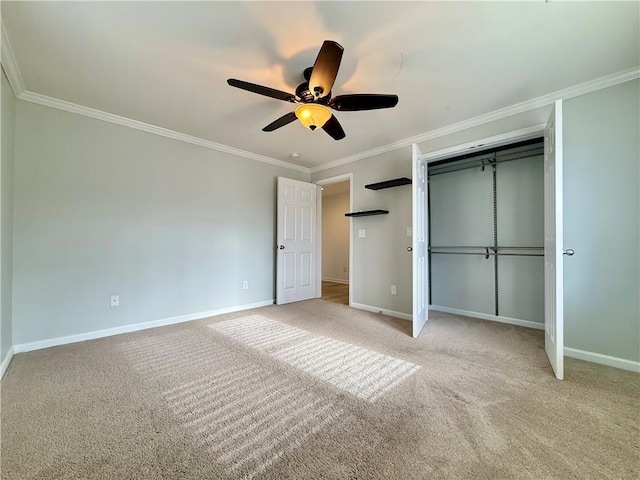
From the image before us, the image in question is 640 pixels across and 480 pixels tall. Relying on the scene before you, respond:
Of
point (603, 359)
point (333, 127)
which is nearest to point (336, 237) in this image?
point (333, 127)

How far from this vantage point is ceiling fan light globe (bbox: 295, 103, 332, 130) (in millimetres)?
2016

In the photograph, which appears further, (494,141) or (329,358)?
(494,141)

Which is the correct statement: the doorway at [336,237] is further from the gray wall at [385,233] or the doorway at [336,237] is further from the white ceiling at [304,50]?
the white ceiling at [304,50]

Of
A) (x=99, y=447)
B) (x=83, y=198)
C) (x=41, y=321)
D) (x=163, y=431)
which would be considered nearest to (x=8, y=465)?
(x=99, y=447)

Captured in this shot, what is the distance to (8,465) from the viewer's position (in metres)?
1.17

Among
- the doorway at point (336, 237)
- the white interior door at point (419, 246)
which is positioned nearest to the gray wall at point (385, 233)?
the white interior door at point (419, 246)

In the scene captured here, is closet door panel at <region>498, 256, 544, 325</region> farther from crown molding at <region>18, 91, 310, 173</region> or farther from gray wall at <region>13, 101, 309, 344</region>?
crown molding at <region>18, 91, 310, 173</region>

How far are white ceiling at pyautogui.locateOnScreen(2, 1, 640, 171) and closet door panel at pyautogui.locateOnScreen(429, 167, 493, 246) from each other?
1.08 metres

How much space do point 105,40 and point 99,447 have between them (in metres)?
2.48

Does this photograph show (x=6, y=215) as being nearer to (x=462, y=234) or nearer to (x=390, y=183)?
(x=390, y=183)

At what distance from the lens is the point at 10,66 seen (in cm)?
203

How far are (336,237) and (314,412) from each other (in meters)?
5.54

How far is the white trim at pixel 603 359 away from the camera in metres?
2.09

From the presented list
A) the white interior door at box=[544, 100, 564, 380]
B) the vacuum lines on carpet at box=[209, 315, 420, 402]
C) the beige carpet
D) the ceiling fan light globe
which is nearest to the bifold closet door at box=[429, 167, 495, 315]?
the beige carpet
